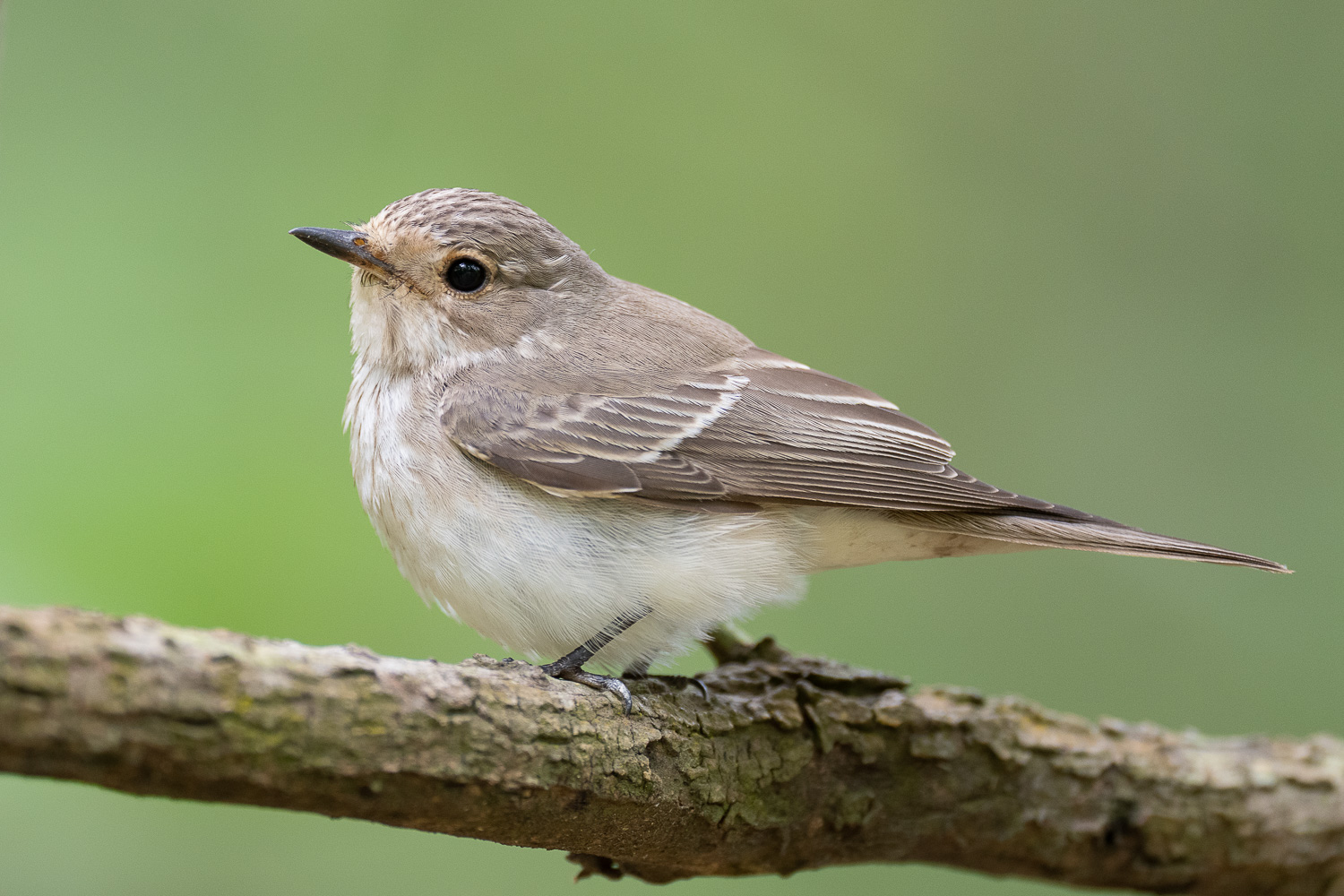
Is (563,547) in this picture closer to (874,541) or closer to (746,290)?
(874,541)

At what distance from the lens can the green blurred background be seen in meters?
4.13

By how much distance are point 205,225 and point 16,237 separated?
2.40ft

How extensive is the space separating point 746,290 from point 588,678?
11.4 feet

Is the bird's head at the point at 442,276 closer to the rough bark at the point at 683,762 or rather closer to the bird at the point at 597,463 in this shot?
the bird at the point at 597,463

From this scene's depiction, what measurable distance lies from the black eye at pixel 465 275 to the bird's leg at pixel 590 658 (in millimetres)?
1392

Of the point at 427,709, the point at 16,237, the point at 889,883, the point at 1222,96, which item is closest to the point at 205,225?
the point at 16,237

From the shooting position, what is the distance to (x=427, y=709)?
7.72 ft

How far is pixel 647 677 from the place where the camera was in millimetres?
3609

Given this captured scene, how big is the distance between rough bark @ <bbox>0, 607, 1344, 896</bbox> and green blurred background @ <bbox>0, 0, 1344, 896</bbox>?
1.17m

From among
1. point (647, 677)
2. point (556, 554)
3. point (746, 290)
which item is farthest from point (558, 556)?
point (746, 290)

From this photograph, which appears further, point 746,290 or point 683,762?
point 746,290

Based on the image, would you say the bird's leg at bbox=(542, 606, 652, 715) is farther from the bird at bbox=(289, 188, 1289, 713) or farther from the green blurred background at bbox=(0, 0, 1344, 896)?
the green blurred background at bbox=(0, 0, 1344, 896)

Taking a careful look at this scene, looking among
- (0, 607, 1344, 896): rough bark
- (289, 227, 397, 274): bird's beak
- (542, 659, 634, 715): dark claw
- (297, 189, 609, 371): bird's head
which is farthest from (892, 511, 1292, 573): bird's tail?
(289, 227, 397, 274): bird's beak

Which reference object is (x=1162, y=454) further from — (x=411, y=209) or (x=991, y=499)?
(x=411, y=209)
